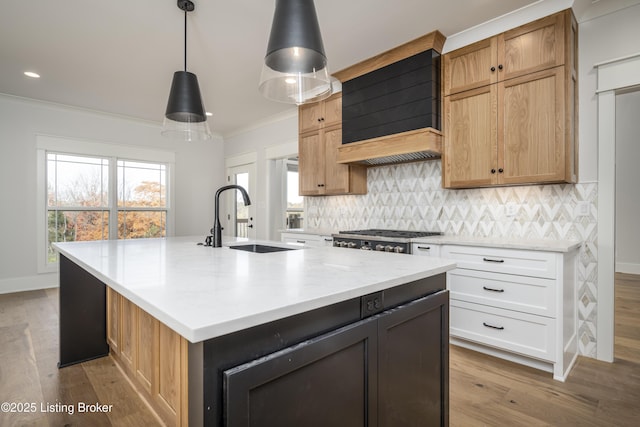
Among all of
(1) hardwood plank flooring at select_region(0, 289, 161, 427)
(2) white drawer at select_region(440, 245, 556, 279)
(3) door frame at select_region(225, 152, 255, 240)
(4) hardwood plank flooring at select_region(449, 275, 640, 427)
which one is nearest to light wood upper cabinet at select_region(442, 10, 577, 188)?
(2) white drawer at select_region(440, 245, 556, 279)

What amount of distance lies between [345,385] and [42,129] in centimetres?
561

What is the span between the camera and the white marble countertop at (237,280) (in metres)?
0.75

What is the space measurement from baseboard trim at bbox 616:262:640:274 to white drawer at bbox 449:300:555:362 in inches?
182

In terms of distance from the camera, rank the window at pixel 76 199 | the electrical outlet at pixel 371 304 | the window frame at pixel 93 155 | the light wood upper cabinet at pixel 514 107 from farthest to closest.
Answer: the window at pixel 76 199 → the window frame at pixel 93 155 → the light wood upper cabinet at pixel 514 107 → the electrical outlet at pixel 371 304

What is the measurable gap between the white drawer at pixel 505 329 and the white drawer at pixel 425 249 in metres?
0.41

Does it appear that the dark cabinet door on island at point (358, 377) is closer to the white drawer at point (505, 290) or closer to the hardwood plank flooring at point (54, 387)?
the hardwood plank flooring at point (54, 387)

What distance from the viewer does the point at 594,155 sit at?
97.4 inches

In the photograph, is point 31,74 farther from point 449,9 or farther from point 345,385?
point 345,385

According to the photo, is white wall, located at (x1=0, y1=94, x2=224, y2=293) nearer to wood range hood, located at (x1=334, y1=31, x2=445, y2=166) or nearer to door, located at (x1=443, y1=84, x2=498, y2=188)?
wood range hood, located at (x1=334, y1=31, x2=445, y2=166)

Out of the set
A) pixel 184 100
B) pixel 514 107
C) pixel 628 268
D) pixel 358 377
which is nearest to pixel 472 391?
pixel 358 377

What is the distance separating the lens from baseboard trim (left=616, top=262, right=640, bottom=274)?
523cm

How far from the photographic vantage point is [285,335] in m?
0.85

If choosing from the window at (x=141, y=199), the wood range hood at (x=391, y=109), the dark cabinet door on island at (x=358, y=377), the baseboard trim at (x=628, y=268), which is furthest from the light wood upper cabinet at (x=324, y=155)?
the baseboard trim at (x=628, y=268)

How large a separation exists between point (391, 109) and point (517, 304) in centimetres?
200
